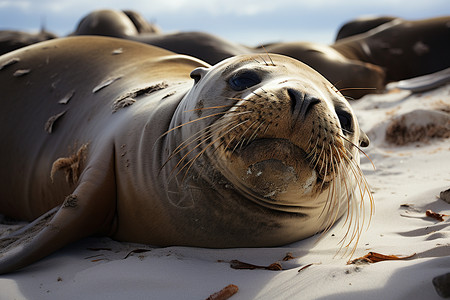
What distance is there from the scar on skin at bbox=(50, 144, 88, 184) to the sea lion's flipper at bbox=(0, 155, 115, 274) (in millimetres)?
344

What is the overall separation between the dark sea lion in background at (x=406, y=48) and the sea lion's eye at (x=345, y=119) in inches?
246

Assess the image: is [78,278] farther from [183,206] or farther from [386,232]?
[386,232]

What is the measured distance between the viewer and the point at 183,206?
294 cm

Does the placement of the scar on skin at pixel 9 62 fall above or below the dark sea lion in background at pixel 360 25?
above

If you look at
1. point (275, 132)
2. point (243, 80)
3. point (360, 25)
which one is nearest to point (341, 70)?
point (243, 80)

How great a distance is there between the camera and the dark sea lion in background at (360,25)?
41.5ft

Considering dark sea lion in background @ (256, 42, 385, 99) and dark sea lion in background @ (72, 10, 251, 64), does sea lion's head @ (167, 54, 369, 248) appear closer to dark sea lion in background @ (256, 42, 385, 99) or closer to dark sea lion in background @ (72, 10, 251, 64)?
dark sea lion in background @ (72, 10, 251, 64)

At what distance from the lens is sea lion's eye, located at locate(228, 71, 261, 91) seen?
2.88m

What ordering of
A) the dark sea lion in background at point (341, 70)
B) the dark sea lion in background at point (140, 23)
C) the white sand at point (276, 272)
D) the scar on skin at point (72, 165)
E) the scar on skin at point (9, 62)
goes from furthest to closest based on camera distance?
the dark sea lion in background at point (140, 23) < the dark sea lion in background at point (341, 70) < the scar on skin at point (9, 62) < the scar on skin at point (72, 165) < the white sand at point (276, 272)

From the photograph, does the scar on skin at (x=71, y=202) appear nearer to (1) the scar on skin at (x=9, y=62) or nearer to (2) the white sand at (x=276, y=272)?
(2) the white sand at (x=276, y=272)

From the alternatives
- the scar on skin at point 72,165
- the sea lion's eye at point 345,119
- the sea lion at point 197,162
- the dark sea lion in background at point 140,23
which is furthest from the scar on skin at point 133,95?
the dark sea lion in background at point 140,23

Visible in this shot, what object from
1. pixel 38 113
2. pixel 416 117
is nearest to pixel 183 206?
pixel 38 113

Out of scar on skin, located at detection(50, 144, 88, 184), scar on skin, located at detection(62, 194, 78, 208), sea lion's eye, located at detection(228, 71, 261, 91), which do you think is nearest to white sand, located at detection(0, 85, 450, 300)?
scar on skin, located at detection(62, 194, 78, 208)

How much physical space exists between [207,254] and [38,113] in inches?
78.1
